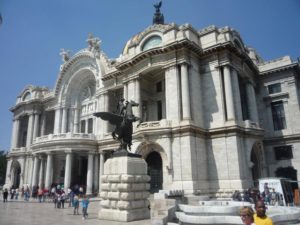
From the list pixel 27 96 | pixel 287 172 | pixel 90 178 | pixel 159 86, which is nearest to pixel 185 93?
pixel 159 86

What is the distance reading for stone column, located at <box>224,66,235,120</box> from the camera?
87.8 ft

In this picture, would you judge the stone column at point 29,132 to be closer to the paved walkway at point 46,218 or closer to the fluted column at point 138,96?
the fluted column at point 138,96

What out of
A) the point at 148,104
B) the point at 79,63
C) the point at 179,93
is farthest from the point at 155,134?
the point at 79,63

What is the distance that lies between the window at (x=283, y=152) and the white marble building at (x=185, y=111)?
113mm

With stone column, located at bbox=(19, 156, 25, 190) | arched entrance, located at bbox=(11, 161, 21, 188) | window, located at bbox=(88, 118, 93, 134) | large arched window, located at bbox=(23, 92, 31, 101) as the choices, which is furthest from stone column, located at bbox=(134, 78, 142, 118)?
arched entrance, located at bbox=(11, 161, 21, 188)

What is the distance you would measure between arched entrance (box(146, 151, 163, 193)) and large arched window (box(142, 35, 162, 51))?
12749 millimetres

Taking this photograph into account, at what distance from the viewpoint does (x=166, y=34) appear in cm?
2961

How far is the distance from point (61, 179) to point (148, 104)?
19646 mm

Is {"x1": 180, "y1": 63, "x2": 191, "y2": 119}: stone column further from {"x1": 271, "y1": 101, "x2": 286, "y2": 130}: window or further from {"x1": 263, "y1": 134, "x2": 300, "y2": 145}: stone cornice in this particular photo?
{"x1": 271, "y1": 101, "x2": 286, "y2": 130}: window

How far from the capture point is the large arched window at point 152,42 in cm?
3089

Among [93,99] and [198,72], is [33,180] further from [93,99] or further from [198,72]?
[198,72]

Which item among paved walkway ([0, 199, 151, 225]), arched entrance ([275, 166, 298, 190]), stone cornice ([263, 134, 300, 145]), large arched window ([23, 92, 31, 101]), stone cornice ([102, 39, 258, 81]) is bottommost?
paved walkway ([0, 199, 151, 225])

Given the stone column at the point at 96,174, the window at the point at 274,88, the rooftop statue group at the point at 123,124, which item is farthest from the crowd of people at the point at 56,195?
the window at the point at 274,88

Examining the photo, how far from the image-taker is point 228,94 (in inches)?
1088
